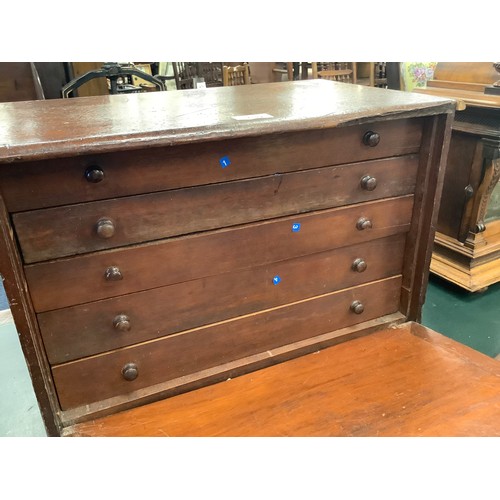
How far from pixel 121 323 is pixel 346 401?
1.83 ft

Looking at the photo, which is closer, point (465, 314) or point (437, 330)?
point (437, 330)

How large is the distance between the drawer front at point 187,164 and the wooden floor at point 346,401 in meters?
0.52

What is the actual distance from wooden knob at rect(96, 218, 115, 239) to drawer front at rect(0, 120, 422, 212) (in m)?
0.05

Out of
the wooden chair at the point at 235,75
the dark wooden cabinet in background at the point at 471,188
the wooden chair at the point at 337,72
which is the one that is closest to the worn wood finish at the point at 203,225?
the dark wooden cabinet in background at the point at 471,188

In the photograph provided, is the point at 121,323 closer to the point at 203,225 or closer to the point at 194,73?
the point at 203,225

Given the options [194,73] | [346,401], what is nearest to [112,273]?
[346,401]

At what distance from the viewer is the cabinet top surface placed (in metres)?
0.87

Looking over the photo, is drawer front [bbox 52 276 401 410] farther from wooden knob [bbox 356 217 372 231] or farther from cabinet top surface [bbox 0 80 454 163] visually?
cabinet top surface [bbox 0 80 454 163]

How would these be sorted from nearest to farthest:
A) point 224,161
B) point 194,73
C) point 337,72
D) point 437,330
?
point 224,161, point 437,330, point 337,72, point 194,73

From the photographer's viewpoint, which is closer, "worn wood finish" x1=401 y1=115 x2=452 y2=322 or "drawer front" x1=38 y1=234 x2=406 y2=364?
"drawer front" x1=38 y1=234 x2=406 y2=364

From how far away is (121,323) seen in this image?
1060 millimetres

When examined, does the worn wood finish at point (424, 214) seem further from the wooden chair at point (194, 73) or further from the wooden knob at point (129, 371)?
the wooden chair at point (194, 73)

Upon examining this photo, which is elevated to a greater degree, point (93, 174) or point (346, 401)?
point (93, 174)

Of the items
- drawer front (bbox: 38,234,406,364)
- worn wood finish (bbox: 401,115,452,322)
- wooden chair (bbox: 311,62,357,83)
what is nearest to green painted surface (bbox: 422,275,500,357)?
worn wood finish (bbox: 401,115,452,322)
